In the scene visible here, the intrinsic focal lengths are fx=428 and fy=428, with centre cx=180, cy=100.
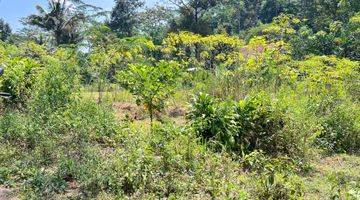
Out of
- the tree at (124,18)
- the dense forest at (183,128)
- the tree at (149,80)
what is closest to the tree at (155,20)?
the tree at (124,18)

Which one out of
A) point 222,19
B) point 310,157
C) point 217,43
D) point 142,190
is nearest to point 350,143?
point 310,157

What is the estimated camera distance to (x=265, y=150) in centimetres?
591

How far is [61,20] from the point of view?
24.2 meters

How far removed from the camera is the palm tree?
2398cm

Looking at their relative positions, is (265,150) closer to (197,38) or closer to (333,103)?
(333,103)

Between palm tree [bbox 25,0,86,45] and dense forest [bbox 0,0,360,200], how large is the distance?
1286 centimetres

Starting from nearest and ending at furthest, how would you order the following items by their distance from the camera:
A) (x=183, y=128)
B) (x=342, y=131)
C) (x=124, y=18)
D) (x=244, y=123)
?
(x=183, y=128) → (x=244, y=123) → (x=342, y=131) → (x=124, y=18)

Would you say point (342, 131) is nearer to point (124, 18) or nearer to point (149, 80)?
point (149, 80)

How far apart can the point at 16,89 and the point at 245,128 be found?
14.1 ft

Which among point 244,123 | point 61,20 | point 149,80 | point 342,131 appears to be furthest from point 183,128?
point 61,20

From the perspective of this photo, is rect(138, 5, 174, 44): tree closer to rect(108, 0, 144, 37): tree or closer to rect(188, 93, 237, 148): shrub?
rect(108, 0, 144, 37): tree

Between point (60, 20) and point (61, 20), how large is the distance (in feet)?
0.18

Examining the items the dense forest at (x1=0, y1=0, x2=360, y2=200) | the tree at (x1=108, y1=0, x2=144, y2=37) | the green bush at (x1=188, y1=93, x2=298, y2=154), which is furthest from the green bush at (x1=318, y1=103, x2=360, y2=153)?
the tree at (x1=108, y1=0, x2=144, y2=37)

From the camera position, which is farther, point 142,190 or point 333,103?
point 333,103
